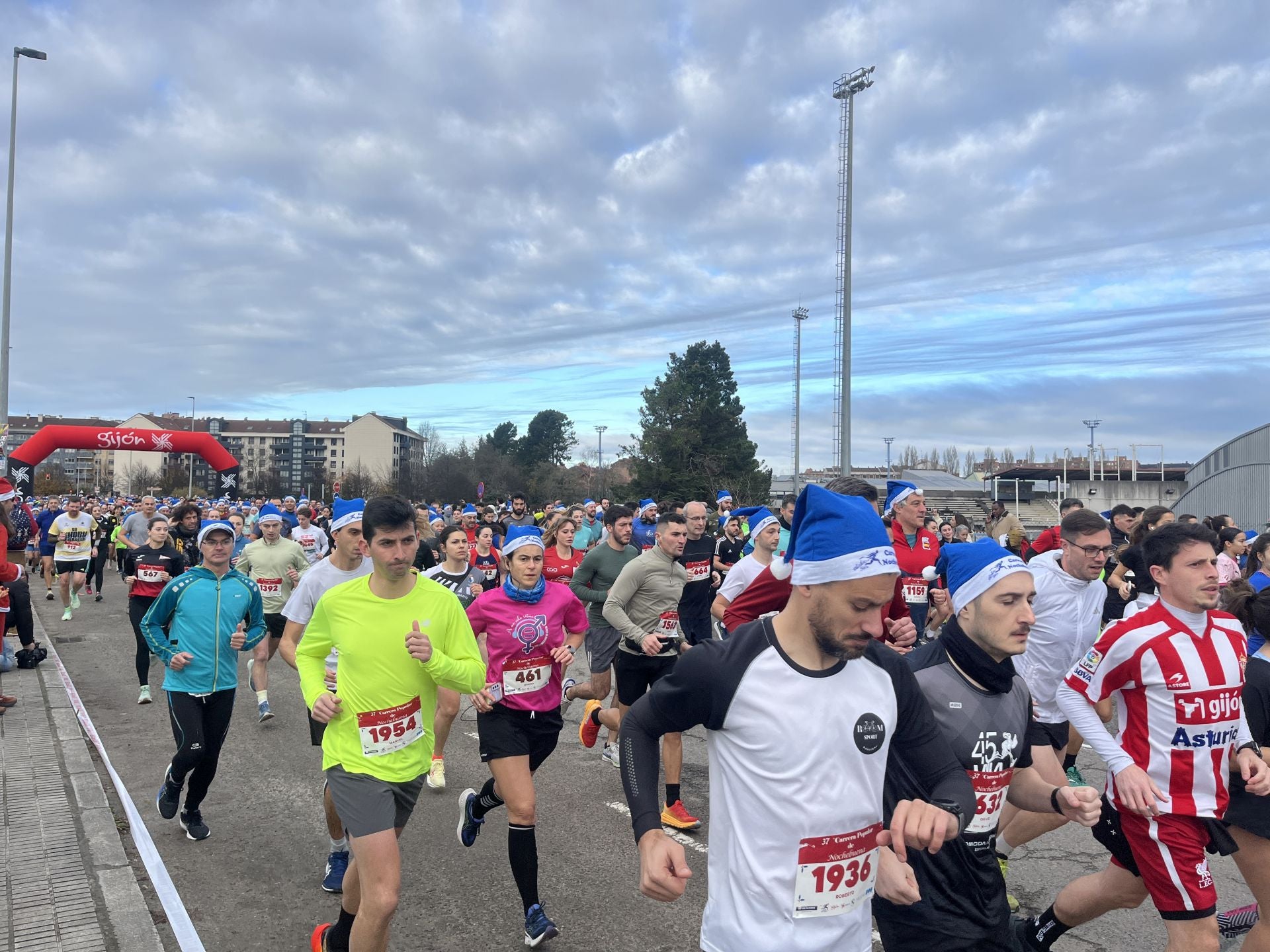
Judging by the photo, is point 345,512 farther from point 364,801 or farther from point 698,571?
point 698,571

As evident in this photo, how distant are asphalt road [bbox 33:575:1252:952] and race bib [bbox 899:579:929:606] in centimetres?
197

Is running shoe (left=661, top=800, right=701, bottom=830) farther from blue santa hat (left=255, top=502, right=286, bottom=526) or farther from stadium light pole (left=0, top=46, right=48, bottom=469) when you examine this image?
stadium light pole (left=0, top=46, right=48, bottom=469)

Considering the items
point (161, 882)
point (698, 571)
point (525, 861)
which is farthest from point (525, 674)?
point (698, 571)

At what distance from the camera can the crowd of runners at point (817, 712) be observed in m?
2.29

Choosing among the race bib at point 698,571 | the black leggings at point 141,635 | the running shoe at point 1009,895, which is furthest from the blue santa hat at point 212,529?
the running shoe at point 1009,895

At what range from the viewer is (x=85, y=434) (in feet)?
98.3

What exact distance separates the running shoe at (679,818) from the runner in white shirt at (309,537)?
7882mm

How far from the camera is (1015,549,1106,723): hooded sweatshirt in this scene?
222 inches

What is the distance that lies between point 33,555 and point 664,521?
1985 centimetres

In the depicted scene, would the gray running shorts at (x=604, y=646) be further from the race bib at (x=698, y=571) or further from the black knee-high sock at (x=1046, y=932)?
the black knee-high sock at (x=1046, y=932)

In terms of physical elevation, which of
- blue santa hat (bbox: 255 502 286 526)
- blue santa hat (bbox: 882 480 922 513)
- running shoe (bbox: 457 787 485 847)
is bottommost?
running shoe (bbox: 457 787 485 847)

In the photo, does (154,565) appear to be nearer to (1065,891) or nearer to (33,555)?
(1065,891)

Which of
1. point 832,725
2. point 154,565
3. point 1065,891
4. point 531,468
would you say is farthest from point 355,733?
point 531,468

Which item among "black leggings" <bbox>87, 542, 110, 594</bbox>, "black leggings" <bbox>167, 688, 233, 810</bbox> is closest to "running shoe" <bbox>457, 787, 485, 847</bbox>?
"black leggings" <bbox>167, 688, 233, 810</bbox>
